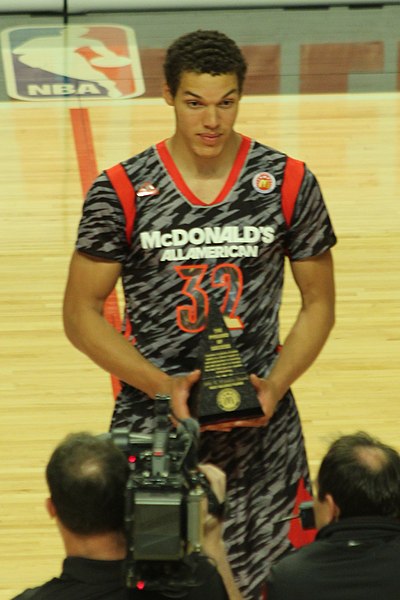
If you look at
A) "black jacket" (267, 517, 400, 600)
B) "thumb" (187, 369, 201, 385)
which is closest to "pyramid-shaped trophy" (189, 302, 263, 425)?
"thumb" (187, 369, 201, 385)

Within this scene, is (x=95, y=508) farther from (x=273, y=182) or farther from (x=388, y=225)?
(x=388, y=225)

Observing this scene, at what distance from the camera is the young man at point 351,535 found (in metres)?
2.56

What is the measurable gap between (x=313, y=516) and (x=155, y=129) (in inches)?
263

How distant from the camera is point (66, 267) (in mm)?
7016

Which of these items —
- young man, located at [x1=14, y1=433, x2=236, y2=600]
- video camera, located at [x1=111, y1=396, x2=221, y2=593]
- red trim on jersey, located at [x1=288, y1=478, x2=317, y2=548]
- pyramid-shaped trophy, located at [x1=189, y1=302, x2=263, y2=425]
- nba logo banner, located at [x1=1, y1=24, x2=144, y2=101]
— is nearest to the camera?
video camera, located at [x1=111, y1=396, x2=221, y2=593]

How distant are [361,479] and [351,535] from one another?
0.43 feet

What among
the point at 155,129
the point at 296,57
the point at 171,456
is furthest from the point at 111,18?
the point at 171,456

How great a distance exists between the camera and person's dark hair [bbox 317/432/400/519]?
2.67 metres

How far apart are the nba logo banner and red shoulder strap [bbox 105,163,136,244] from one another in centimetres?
684

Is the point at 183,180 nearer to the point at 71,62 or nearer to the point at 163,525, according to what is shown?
the point at 163,525

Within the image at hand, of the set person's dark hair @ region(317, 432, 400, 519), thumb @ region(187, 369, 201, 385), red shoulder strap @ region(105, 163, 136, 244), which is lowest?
person's dark hair @ region(317, 432, 400, 519)

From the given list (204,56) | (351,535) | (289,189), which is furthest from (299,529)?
(204,56)

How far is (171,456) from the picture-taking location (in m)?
2.57

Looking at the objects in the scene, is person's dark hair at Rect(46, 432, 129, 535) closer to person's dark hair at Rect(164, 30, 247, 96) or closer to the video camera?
the video camera
